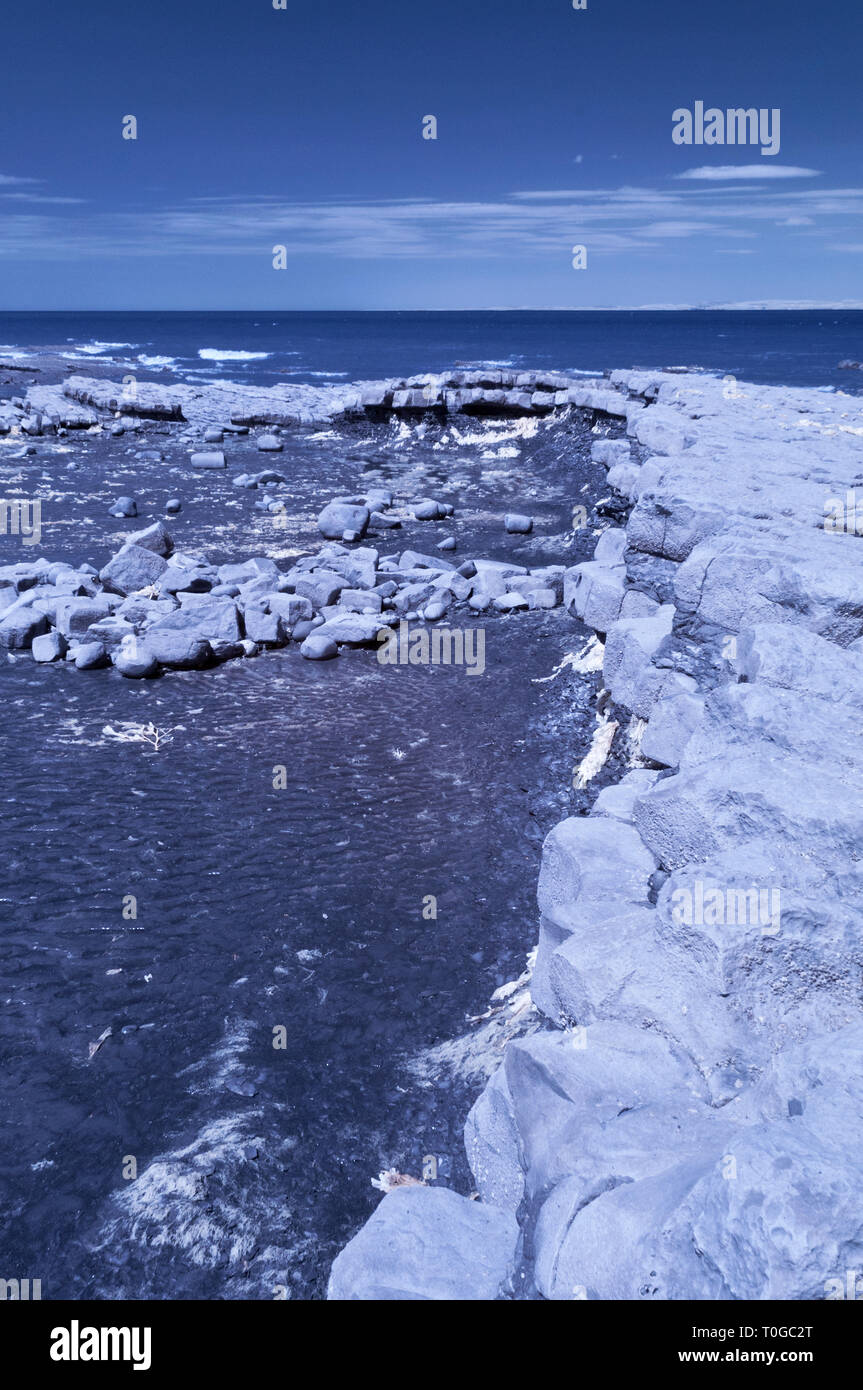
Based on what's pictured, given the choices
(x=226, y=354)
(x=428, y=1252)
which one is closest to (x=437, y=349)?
(x=226, y=354)

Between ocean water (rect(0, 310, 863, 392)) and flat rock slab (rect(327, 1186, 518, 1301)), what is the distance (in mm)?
38214

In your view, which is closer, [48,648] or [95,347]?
[48,648]

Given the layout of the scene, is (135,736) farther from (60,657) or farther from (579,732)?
(579,732)

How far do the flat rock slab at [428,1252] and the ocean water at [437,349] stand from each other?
3821 cm

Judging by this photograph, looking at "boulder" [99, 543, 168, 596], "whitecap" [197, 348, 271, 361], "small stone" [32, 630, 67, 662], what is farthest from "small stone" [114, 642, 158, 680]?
"whitecap" [197, 348, 271, 361]

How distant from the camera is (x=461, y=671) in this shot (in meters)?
9.45

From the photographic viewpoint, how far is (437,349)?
7112 cm

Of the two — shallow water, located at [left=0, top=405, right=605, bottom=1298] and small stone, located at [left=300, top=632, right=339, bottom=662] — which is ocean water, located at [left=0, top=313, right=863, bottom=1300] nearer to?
shallow water, located at [left=0, top=405, right=605, bottom=1298]

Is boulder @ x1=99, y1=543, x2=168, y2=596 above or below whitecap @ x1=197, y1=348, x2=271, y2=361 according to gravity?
below

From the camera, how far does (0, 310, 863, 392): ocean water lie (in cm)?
5156

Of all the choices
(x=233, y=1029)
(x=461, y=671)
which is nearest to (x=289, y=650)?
(x=461, y=671)

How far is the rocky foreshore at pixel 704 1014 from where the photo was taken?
2207mm

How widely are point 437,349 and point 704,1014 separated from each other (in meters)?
74.1

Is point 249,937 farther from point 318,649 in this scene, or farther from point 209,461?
point 209,461
